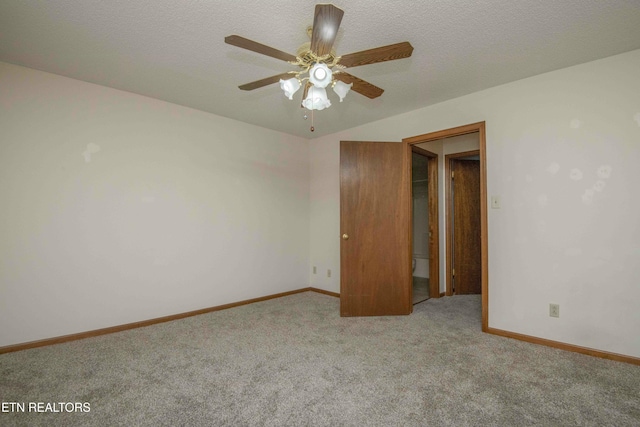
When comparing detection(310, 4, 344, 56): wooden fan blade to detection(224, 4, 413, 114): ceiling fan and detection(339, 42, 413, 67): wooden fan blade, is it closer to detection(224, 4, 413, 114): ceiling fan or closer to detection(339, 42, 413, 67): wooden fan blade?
detection(224, 4, 413, 114): ceiling fan

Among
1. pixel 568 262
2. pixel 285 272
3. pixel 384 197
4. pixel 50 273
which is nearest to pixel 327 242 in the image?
pixel 285 272

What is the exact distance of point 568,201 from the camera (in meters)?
2.56

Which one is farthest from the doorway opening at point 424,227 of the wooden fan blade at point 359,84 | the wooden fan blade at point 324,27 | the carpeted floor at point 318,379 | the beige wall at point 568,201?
the wooden fan blade at point 324,27

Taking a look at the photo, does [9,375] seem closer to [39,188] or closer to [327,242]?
[39,188]

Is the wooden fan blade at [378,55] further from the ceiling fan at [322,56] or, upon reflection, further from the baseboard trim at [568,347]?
the baseboard trim at [568,347]

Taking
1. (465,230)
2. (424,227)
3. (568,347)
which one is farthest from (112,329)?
(424,227)

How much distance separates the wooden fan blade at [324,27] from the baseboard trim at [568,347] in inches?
113

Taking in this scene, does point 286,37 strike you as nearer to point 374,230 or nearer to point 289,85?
point 289,85

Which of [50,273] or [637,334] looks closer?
[637,334]

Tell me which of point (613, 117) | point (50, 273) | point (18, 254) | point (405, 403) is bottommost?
point (405, 403)

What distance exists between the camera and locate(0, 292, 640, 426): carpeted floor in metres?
1.67

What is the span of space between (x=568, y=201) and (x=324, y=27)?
248 cm

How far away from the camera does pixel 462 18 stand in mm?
1956

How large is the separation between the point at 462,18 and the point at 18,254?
387 cm
